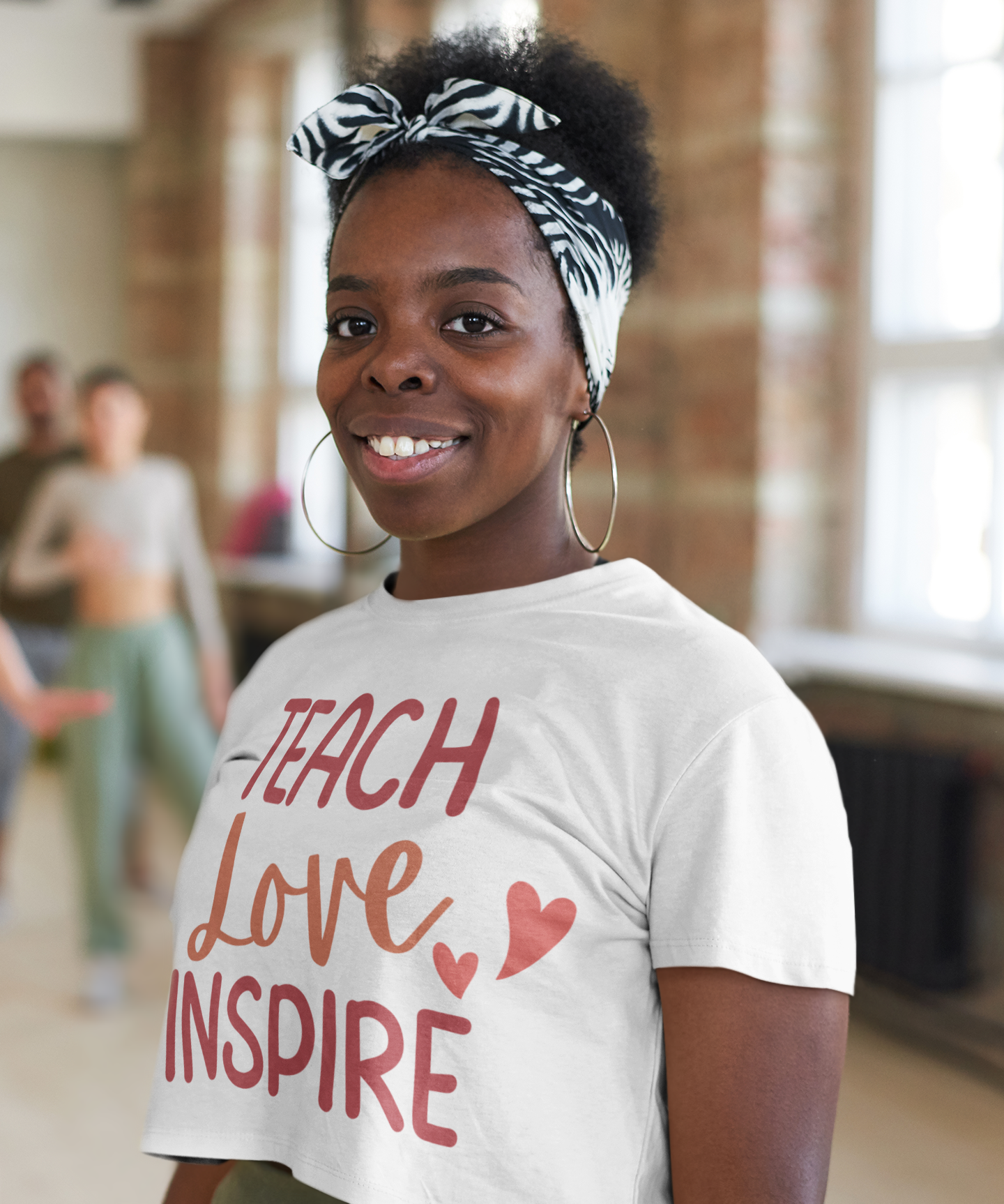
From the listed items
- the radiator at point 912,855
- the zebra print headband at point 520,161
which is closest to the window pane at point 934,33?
the radiator at point 912,855

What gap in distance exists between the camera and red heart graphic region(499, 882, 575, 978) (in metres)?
0.73

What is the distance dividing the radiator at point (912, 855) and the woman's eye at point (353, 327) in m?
1.63

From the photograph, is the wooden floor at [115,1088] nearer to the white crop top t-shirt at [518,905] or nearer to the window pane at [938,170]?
the white crop top t-shirt at [518,905]

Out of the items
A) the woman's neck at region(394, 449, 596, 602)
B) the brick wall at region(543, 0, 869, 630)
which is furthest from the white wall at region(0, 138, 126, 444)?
the woman's neck at region(394, 449, 596, 602)

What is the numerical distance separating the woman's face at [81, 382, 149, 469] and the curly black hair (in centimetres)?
201

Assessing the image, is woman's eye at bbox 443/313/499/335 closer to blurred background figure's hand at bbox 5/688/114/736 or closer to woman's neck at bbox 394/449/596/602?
woman's neck at bbox 394/449/596/602

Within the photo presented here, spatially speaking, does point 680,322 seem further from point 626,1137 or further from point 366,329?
point 626,1137

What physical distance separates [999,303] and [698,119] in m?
0.78

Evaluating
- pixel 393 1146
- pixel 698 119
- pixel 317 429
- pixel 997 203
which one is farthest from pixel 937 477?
pixel 393 1146

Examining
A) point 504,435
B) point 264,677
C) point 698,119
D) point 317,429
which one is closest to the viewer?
point 504,435

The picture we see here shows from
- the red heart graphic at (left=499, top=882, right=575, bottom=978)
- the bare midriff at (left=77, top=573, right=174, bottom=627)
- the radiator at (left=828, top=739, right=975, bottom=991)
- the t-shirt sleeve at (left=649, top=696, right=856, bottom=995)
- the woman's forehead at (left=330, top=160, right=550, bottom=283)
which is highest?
the woman's forehead at (left=330, top=160, right=550, bottom=283)

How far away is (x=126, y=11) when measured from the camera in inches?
115

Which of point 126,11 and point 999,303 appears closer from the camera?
point 999,303

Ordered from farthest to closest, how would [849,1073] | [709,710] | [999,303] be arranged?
[999,303] → [849,1073] → [709,710]
